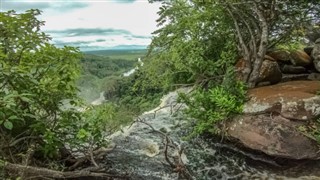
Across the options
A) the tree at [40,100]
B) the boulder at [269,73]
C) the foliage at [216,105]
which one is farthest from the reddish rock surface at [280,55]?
the tree at [40,100]

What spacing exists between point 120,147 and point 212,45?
4.33 meters

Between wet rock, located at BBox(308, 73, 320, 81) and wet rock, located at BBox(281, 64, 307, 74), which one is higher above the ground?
wet rock, located at BBox(281, 64, 307, 74)

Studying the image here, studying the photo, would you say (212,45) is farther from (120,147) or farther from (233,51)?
(120,147)

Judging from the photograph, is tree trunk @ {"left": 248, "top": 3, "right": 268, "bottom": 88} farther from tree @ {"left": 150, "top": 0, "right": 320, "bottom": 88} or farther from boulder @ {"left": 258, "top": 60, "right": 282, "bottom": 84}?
boulder @ {"left": 258, "top": 60, "right": 282, "bottom": 84}

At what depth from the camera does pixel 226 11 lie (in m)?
8.82

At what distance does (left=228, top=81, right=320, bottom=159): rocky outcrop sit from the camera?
6.43 metres

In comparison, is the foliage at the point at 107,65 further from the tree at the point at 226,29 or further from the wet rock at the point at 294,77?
the wet rock at the point at 294,77

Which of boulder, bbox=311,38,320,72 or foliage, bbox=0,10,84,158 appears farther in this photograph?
boulder, bbox=311,38,320,72

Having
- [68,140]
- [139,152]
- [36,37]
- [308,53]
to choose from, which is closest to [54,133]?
[68,140]

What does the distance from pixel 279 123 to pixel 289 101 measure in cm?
54

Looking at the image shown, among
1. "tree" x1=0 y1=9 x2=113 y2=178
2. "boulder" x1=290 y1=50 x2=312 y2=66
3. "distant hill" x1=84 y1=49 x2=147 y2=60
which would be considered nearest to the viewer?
"tree" x1=0 y1=9 x2=113 y2=178

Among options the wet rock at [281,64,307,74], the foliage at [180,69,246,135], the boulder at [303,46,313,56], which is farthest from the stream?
the boulder at [303,46,313,56]

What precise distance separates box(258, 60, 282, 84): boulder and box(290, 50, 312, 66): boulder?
4.26 ft

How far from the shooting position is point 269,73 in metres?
8.88
